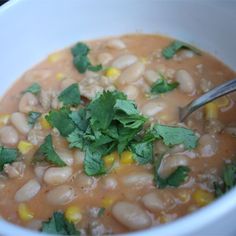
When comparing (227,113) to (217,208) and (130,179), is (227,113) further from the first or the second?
(217,208)

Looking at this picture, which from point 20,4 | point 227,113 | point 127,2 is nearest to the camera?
point 227,113

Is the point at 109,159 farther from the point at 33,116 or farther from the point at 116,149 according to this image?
the point at 33,116

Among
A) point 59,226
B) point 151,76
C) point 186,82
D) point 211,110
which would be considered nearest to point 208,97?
point 211,110

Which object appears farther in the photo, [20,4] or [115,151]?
[20,4]

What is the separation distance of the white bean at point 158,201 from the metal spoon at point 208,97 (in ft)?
1.34

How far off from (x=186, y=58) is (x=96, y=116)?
2.12ft

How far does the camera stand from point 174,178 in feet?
5.58

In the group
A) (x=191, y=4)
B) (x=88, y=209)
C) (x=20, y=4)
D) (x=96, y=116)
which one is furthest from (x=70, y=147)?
(x=191, y=4)

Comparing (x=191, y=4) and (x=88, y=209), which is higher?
(x=191, y=4)

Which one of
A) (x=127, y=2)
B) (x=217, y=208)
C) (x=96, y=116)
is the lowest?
(x=217, y=208)

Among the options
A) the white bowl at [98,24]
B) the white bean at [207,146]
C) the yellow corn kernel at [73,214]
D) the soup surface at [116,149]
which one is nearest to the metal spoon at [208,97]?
the soup surface at [116,149]

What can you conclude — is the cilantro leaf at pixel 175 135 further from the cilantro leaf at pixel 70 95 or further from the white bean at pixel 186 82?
the cilantro leaf at pixel 70 95

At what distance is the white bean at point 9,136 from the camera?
197cm

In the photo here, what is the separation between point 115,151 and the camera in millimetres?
1831
